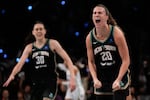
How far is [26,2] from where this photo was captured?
12023 mm

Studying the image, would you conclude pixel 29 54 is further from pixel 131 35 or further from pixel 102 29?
pixel 131 35

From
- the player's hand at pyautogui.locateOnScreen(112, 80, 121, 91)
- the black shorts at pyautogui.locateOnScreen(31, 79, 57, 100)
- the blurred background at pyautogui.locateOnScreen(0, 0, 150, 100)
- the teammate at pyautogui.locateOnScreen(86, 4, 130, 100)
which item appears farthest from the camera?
the blurred background at pyautogui.locateOnScreen(0, 0, 150, 100)

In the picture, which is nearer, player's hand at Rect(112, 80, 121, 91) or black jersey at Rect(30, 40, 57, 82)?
player's hand at Rect(112, 80, 121, 91)

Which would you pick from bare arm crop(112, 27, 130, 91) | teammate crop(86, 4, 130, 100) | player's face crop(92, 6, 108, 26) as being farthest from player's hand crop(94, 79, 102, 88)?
player's face crop(92, 6, 108, 26)

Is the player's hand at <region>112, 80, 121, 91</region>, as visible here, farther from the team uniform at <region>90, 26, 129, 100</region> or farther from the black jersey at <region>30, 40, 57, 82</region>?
the black jersey at <region>30, 40, 57, 82</region>

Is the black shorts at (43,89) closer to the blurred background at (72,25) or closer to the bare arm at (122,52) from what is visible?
the bare arm at (122,52)

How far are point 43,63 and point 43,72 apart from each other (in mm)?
141

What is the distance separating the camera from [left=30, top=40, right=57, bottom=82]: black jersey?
7.52 m

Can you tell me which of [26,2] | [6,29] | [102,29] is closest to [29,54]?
[102,29]

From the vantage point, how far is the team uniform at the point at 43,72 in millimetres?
7516

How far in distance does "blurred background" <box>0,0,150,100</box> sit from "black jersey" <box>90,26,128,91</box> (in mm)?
6154

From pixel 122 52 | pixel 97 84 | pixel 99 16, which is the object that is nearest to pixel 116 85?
pixel 97 84

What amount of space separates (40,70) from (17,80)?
488 centimetres

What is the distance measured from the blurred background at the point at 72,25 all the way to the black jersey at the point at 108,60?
6.15 m
